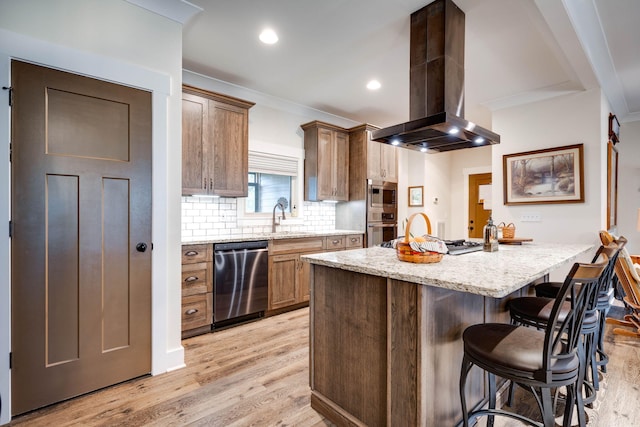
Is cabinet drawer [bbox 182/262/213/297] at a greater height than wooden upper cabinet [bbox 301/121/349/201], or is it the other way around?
wooden upper cabinet [bbox 301/121/349/201]

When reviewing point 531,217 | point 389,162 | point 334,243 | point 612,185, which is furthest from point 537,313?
point 612,185

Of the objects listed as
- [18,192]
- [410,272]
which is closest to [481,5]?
[410,272]

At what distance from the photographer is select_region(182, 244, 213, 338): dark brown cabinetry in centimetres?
297

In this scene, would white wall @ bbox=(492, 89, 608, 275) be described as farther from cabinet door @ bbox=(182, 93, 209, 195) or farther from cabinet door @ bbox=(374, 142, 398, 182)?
cabinet door @ bbox=(182, 93, 209, 195)

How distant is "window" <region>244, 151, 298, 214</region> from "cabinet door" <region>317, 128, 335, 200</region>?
14.6 inches

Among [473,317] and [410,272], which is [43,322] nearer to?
[410,272]

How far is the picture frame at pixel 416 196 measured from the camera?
6000 mm

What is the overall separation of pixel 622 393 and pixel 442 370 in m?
1.56

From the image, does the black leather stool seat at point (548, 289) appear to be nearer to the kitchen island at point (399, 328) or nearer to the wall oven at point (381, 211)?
the kitchen island at point (399, 328)

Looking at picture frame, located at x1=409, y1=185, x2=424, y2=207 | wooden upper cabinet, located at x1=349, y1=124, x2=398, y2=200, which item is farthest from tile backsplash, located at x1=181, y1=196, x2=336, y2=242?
picture frame, located at x1=409, y1=185, x2=424, y2=207

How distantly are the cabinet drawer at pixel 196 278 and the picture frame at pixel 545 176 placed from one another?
3.91 meters

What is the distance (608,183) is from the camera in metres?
3.96

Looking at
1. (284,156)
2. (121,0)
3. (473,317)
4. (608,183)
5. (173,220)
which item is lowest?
(473,317)

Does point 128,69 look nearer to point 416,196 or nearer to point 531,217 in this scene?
point 531,217
